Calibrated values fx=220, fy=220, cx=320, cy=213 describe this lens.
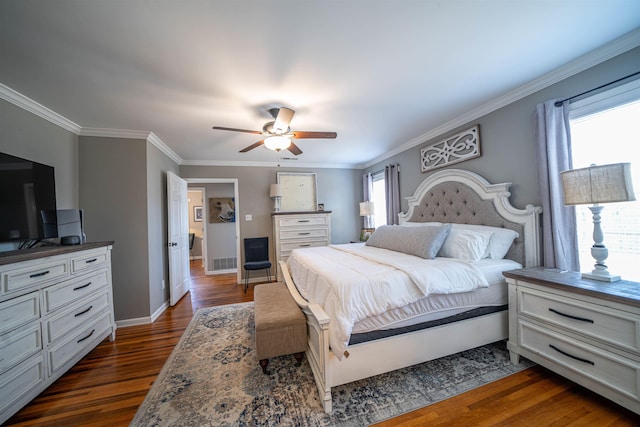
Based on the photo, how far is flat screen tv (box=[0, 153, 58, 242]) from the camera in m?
1.63

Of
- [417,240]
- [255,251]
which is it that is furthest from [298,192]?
[417,240]

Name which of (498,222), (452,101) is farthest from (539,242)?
(452,101)

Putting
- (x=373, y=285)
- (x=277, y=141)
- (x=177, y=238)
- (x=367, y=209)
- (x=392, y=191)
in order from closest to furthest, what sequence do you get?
(x=373, y=285) → (x=277, y=141) → (x=177, y=238) → (x=392, y=191) → (x=367, y=209)

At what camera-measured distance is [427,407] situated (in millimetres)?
1380

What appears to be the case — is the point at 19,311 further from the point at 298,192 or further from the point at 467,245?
the point at 298,192

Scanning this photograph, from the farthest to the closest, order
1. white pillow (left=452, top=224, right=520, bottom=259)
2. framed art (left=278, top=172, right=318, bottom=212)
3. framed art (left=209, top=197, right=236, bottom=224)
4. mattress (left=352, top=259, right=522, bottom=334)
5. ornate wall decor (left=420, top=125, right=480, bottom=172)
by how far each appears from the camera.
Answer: framed art (left=209, top=197, right=236, bottom=224)
framed art (left=278, top=172, right=318, bottom=212)
ornate wall decor (left=420, top=125, right=480, bottom=172)
white pillow (left=452, top=224, right=520, bottom=259)
mattress (left=352, top=259, right=522, bottom=334)

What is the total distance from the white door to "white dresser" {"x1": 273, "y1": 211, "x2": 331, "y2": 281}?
1.55 m

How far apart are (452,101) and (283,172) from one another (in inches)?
125

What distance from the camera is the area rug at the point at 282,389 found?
1.35 metres

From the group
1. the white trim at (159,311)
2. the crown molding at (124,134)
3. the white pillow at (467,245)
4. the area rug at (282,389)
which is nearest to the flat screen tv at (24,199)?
the crown molding at (124,134)

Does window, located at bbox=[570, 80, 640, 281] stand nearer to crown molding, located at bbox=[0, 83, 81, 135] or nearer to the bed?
the bed

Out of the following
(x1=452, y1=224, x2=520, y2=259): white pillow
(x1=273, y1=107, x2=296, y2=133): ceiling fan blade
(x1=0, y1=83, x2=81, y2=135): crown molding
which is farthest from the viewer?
(x1=452, y1=224, x2=520, y2=259): white pillow

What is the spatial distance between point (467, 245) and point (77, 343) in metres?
3.49

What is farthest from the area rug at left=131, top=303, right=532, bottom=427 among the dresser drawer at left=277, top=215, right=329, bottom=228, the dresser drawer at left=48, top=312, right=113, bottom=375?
the dresser drawer at left=277, top=215, right=329, bottom=228
